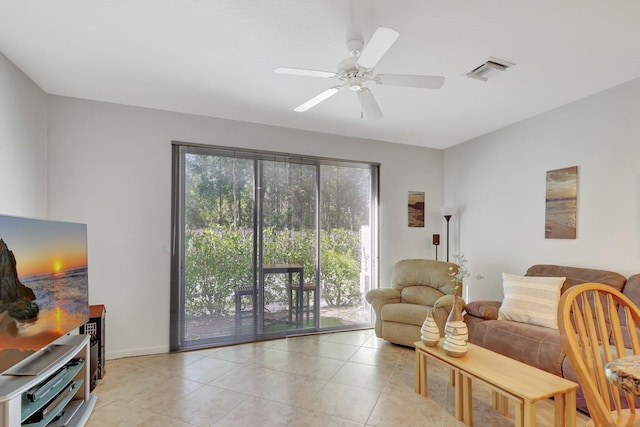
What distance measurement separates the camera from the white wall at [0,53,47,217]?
7.99 feet

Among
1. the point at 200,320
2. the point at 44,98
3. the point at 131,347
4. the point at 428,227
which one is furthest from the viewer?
the point at 428,227

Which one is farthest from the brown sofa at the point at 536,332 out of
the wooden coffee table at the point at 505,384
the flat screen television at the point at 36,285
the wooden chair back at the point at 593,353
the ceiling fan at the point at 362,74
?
the flat screen television at the point at 36,285

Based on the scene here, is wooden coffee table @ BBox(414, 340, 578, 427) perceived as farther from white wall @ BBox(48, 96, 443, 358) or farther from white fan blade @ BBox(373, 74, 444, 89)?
white wall @ BBox(48, 96, 443, 358)

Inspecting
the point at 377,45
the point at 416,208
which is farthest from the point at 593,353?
the point at 416,208

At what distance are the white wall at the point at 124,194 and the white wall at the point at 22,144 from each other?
123mm

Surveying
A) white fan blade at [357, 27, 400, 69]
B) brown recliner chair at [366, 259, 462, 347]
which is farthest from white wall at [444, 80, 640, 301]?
white fan blade at [357, 27, 400, 69]

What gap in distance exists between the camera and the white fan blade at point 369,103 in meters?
2.28

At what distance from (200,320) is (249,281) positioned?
0.66 metres

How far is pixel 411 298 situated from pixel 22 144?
4095 millimetres

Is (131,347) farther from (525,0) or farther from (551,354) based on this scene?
(525,0)

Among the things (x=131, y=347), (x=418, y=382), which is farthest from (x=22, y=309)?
(x=418, y=382)

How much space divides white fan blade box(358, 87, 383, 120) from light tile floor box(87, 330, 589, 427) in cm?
218

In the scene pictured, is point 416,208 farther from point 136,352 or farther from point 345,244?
point 136,352

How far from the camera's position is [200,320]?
3.61 metres
